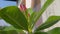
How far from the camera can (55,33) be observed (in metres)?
0.42

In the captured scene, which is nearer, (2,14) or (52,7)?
(2,14)

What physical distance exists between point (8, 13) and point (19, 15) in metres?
0.03

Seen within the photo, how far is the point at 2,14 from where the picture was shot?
0.33 m

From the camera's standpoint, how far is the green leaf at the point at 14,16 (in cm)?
32

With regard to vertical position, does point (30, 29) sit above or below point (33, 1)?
above

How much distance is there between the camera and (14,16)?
0.35m

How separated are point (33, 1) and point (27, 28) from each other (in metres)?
0.65

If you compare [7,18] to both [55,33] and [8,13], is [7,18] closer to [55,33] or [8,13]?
[8,13]

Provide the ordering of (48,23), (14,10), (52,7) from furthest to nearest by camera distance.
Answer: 1. (52,7)
2. (48,23)
3. (14,10)

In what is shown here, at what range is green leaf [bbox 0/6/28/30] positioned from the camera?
32 centimetres

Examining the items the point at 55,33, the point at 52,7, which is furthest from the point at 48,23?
the point at 52,7

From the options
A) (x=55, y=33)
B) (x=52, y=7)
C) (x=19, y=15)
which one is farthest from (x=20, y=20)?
(x=52, y=7)

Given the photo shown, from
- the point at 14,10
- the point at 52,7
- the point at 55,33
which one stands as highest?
the point at 14,10

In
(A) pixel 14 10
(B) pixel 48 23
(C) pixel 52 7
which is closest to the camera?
(A) pixel 14 10
